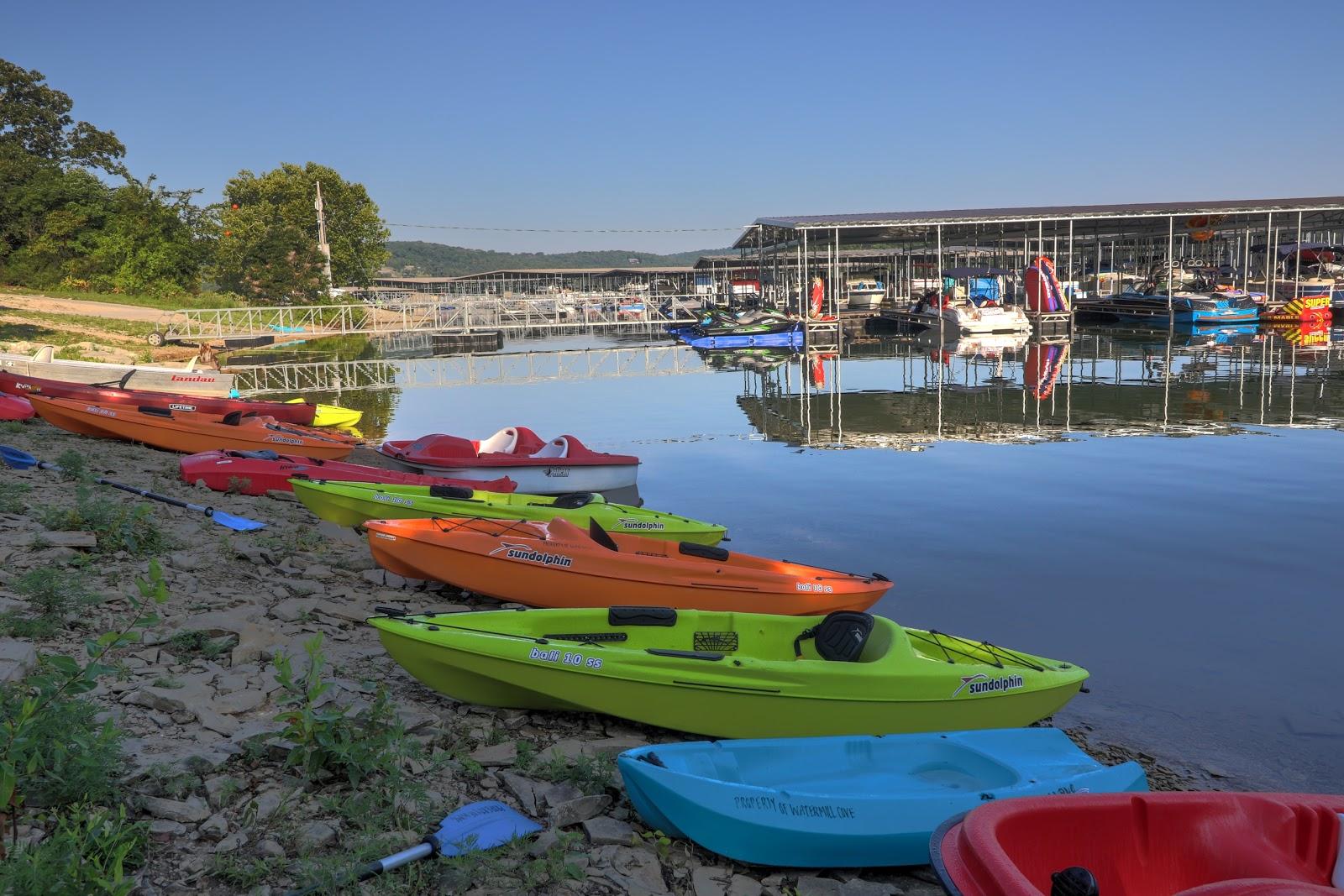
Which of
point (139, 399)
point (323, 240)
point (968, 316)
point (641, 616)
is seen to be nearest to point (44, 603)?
point (641, 616)

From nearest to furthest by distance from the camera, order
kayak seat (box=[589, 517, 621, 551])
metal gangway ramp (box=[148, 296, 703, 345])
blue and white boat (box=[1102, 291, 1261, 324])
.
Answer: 1. kayak seat (box=[589, 517, 621, 551])
2. metal gangway ramp (box=[148, 296, 703, 345])
3. blue and white boat (box=[1102, 291, 1261, 324])

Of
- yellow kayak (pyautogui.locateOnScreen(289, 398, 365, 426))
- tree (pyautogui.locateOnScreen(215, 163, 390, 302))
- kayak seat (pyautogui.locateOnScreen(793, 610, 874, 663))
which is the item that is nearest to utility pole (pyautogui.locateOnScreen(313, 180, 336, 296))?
tree (pyautogui.locateOnScreen(215, 163, 390, 302))

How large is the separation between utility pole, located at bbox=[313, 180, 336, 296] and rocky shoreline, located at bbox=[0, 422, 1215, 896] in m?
53.7

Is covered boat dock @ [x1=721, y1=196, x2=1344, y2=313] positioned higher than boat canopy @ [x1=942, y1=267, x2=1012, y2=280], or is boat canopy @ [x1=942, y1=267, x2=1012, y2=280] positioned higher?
covered boat dock @ [x1=721, y1=196, x2=1344, y2=313]

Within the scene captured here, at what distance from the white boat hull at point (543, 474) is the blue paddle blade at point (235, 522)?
11.7 feet

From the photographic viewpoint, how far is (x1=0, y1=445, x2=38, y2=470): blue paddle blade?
11.0 m

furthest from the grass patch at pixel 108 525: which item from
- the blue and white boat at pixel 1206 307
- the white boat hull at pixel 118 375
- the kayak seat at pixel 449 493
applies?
the blue and white boat at pixel 1206 307

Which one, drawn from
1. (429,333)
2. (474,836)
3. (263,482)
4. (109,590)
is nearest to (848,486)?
(263,482)

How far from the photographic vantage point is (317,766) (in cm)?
455

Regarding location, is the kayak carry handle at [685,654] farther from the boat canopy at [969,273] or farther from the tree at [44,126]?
the tree at [44,126]

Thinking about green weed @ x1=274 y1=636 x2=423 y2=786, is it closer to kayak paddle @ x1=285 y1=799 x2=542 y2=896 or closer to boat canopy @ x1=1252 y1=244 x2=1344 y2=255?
kayak paddle @ x1=285 y1=799 x2=542 y2=896

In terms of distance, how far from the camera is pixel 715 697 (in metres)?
5.77

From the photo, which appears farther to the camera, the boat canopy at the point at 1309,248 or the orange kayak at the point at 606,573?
the boat canopy at the point at 1309,248

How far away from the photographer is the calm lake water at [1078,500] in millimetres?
7355
